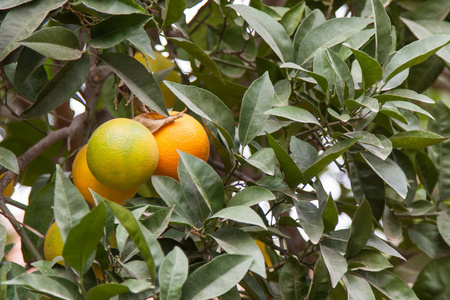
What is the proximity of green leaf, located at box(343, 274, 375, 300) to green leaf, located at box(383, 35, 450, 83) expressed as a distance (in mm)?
311

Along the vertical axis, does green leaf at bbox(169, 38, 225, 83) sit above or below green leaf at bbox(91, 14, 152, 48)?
below

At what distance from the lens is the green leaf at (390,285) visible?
78 cm

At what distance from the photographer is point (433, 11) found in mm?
1312

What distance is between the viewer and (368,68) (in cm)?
75

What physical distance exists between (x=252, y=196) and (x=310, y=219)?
123 mm

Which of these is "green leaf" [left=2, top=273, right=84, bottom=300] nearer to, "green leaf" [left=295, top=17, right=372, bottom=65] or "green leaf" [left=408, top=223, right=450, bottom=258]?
"green leaf" [left=295, top=17, right=372, bottom=65]

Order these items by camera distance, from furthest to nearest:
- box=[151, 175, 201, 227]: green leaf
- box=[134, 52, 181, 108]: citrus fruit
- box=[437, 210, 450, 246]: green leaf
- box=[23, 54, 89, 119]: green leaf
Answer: box=[134, 52, 181, 108]: citrus fruit → box=[437, 210, 450, 246]: green leaf → box=[23, 54, 89, 119]: green leaf → box=[151, 175, 201, 227]: green leaf

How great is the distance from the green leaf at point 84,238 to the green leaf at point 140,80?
308mm

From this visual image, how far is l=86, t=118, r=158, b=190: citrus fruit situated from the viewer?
771 millimetres

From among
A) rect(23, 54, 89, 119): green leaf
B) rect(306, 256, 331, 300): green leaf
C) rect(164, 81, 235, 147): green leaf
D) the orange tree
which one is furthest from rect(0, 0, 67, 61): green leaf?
rect(306, 256, 331, 300): green leaf

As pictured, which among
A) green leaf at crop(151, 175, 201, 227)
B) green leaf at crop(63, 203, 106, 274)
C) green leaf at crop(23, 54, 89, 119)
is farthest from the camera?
green leaf at crop(23, 54, 89, 119)

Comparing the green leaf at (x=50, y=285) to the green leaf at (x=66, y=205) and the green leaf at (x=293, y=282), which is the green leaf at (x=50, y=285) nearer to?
the green leaf at (x=66, y=205)

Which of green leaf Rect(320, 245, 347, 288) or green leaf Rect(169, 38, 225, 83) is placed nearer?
green leaf Rect(320, 245, 347, 288)

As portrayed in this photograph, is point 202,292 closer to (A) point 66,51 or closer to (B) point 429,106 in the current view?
(A) point 66,51
